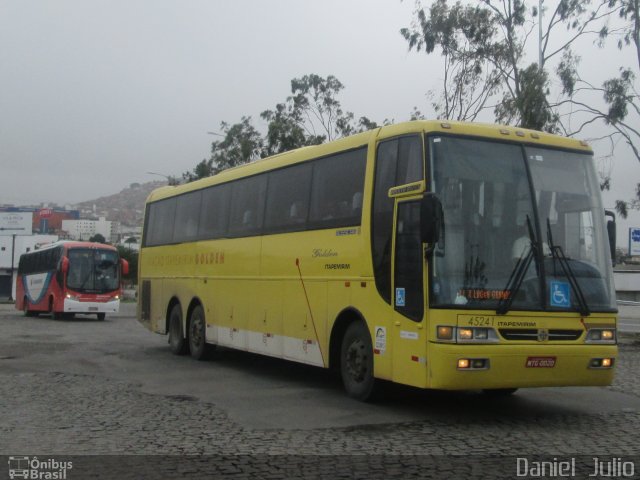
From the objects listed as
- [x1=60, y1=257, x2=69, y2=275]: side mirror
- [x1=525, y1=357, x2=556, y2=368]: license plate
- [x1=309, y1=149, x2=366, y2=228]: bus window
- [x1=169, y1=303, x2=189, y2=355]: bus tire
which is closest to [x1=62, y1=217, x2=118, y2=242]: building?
[x1=60, y1=257, x2=69, y2=275]: side mirror

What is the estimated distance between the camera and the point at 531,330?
28.6 ft

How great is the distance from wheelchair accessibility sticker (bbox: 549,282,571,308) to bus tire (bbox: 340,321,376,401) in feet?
7.37

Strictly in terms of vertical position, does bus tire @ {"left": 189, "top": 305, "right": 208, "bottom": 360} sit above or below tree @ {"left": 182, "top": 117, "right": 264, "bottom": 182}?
below

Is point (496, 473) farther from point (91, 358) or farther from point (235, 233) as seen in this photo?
point (91, 358)

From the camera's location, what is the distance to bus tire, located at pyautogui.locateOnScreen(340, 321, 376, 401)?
32.3 ft

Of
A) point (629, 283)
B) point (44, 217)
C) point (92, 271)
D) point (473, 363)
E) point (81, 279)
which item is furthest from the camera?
point (44, 217)

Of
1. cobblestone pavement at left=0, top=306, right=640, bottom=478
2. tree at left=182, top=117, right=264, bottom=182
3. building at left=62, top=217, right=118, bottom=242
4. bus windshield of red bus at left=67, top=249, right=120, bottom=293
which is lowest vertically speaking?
cobblestone pavement at left=0, top=306, right=640, bottom=478

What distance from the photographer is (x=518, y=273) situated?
28.8ft

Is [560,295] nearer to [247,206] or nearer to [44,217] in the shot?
[247,206]

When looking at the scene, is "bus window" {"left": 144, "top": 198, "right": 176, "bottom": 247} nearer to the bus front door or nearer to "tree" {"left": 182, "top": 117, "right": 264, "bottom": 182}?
Answer: the bus front door

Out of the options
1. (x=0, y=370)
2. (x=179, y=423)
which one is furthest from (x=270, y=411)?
(x=0, y=370)

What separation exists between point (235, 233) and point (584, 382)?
22.9 ft

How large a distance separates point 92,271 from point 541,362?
27813 mm

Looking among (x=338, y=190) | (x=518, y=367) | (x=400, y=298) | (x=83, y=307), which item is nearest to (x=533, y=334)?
(x=518, y=367)
